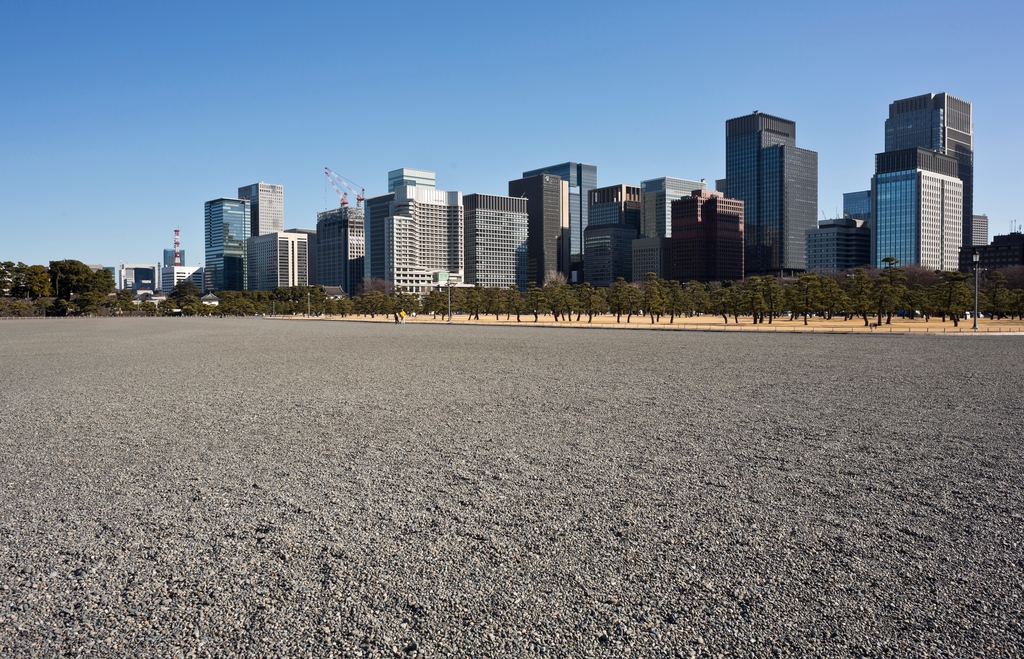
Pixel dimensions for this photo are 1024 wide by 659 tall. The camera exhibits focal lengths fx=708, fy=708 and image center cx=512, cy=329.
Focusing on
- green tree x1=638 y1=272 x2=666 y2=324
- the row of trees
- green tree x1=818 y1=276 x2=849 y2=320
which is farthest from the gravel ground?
green tree x1=638 y1=272 x2=666 y2=324

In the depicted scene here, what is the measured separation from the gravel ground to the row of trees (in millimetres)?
56831

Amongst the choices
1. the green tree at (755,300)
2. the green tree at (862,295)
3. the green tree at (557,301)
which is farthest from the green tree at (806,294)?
the green tree at (557,301)

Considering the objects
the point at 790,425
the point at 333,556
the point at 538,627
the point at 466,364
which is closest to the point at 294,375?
the point at 466,364

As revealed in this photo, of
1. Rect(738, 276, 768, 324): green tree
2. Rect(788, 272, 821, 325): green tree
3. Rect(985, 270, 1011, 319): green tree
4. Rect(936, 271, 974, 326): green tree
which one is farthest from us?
Rect(985, 270, 1011, 319): green tree

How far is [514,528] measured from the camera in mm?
5711

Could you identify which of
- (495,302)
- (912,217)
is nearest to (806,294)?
(495,302)

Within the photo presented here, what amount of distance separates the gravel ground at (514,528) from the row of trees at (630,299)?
56.8m

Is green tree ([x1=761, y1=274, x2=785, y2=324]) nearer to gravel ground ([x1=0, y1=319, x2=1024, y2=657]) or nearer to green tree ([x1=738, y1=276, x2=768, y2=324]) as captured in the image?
green tree ([x1=738, y1=276, x2=768, y2=324])

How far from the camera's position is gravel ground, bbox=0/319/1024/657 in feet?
13.3

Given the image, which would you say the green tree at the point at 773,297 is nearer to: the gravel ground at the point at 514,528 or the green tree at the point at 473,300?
the green tree at the point at 473,300

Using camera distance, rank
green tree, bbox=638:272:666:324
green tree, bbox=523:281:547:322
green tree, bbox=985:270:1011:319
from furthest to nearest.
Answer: green tree, bbox=523:281:547:322 < green tree, bbox=638:272:666:324 < green tree, bbox=985:270:1011:319

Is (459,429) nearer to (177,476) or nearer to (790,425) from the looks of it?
(177,476)

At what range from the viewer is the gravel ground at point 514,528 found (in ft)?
13.3

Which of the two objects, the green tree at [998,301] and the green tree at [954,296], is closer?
the green tree at [954,296]
